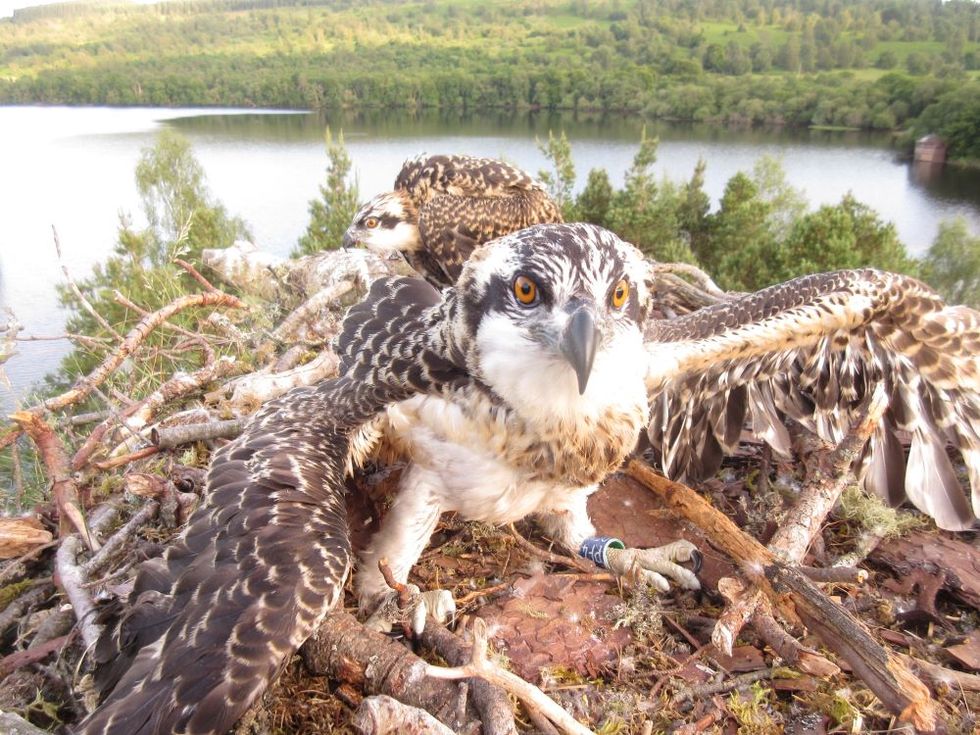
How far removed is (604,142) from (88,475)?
1999 inches

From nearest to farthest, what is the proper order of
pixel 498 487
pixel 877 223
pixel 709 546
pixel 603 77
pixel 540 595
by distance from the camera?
pixel 498 487 < pixel 540 595 < pixel 709 546 < pixel 877 223 < pixel 603 77

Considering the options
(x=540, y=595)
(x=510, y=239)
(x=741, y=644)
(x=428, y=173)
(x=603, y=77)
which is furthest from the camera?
(x=603, y=77)

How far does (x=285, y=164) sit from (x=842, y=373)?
52.0 m

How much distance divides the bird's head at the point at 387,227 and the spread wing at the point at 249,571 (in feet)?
13.2

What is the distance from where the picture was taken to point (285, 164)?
4953cm

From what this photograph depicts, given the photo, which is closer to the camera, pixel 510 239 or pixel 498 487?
pixel 510 239

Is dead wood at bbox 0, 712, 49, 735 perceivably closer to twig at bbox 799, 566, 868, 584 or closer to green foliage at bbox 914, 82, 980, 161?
twig at bbox 799, 566, 868, 584

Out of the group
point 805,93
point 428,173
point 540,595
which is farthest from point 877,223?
point 805,93

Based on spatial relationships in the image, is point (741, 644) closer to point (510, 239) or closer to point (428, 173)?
point (510, 239)

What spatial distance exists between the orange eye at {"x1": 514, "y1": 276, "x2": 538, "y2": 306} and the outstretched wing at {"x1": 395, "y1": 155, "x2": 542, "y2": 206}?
15.4ft

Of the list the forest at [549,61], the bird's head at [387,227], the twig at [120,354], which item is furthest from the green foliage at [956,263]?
the twig at [120,354]

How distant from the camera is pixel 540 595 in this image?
137 inches

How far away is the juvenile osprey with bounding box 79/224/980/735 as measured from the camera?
2197mm

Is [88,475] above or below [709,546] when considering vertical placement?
above
